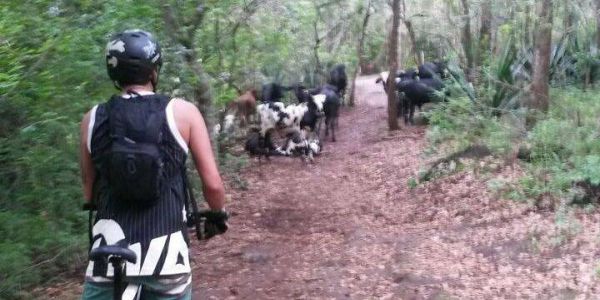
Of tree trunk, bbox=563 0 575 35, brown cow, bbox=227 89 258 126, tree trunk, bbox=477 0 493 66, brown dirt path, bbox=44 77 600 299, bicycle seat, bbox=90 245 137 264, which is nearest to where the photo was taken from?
bicycle seat, bbox=90 245 137 264

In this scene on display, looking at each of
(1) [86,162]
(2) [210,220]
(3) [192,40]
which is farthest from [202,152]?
(3) [192,40]

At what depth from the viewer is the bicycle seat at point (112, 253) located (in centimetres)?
252

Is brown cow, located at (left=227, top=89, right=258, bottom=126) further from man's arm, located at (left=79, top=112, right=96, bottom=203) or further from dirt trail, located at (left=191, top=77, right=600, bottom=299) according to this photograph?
man's arm, located at (left=79, top=112, right=96, bottom=203)

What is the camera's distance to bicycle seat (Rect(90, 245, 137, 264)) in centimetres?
252

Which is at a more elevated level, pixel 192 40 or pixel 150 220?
pixel 192 40

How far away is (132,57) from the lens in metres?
2.68

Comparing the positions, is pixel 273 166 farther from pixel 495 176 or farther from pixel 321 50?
pixel 321 50

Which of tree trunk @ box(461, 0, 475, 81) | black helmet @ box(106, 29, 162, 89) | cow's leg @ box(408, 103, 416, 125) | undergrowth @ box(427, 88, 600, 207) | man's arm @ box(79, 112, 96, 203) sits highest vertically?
black helmet @ box(106, 29, 162, 89)

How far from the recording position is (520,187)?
8992 millimetres

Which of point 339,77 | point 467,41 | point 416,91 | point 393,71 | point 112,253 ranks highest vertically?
point 112,253

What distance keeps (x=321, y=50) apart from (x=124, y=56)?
25.3m

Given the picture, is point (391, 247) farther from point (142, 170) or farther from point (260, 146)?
point (260, 146)

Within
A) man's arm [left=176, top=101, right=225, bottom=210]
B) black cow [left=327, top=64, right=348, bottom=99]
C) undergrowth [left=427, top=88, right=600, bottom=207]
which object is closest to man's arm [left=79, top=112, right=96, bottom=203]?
man's arm [left=176, top=101, right=225, bottom=210]

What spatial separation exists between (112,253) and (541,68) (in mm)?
9582
